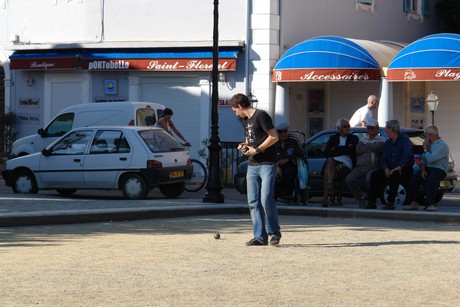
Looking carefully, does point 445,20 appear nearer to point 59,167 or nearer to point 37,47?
point 37,47

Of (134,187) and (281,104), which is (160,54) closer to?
(281,104)

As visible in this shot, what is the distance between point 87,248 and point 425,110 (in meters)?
21.8

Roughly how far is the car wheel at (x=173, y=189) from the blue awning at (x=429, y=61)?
8.94m

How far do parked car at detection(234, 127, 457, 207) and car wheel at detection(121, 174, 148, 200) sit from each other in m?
1.79

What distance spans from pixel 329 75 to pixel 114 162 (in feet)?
31.7

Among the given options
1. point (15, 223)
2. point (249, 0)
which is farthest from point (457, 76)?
point (15, 223)

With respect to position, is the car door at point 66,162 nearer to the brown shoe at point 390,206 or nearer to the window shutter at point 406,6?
the brown shoe at point 390,206

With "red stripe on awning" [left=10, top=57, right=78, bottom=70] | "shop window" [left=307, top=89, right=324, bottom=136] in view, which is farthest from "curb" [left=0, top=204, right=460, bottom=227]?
"red stripe on awning" [left=10, top=57, right=78, bottom=70]

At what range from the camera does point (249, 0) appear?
105 feet

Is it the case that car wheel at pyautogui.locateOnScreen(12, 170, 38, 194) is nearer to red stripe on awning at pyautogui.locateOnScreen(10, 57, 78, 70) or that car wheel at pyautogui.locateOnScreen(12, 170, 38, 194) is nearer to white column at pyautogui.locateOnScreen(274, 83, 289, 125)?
white column at pyautogui.locateOnScreen(274, 83, 289, 125)

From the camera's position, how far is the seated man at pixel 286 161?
20016 mm

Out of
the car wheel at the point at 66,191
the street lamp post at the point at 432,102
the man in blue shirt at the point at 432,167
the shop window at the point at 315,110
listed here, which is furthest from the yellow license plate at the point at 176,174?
the shop window at the point at 315,110

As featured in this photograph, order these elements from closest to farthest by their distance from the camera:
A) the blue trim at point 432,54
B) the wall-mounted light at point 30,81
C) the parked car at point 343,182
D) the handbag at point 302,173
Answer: the handbag at point 302,173 → the parked car at point 343,182 → the blue trim at point 432,54 → the wall-mounted light at point 30,81

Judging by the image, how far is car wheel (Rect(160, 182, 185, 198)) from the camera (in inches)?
913
